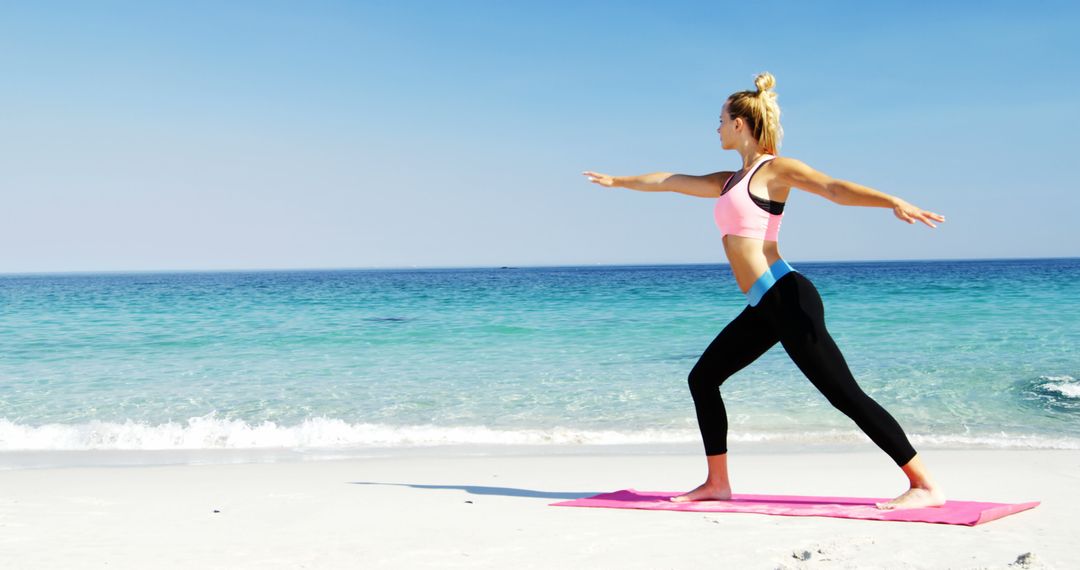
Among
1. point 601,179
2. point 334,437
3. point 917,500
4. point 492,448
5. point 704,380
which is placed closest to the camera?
point 917,500

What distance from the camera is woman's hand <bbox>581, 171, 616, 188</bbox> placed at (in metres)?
4.80

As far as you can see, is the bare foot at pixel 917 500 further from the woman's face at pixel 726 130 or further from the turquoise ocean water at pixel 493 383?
the turquoise ocean water at pixel 493 383

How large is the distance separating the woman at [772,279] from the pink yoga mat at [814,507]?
13 cm

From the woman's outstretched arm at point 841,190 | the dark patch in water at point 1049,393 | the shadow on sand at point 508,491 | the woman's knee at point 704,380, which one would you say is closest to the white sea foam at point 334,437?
the dark patch in water at point 1049,393

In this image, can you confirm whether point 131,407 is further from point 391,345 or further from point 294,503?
point 391,345

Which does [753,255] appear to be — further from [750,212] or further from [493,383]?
[493,383]

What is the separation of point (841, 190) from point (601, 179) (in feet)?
4.54

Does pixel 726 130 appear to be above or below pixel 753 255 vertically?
above

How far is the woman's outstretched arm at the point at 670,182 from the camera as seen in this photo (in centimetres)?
443

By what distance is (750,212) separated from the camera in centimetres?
414

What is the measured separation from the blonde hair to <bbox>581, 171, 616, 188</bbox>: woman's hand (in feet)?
2.70

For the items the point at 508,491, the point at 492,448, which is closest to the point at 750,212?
the point at 508,491

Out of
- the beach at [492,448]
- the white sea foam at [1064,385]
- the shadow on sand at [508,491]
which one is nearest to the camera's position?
the beach at [492,448]

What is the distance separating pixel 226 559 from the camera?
12.1ft
